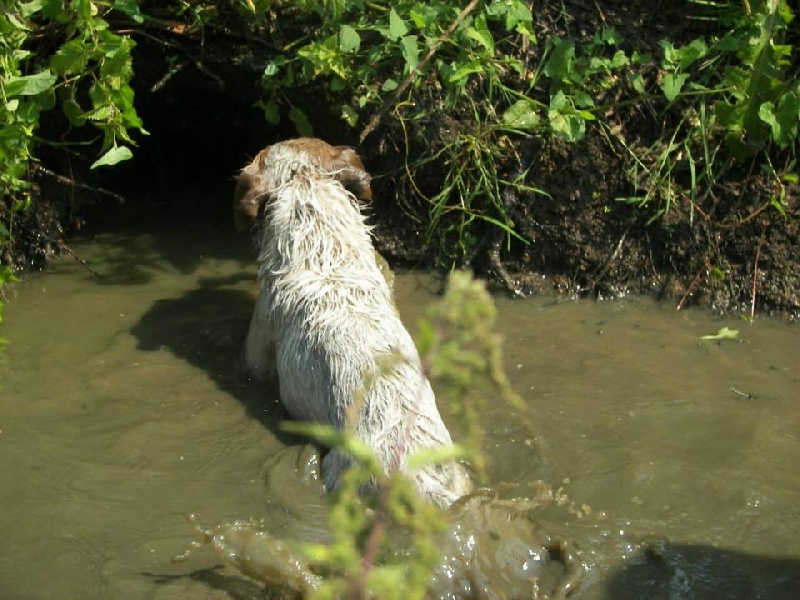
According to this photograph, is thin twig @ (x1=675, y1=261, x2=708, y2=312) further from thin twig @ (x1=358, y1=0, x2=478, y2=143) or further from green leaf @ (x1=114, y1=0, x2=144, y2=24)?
green leaf @ (x1=114, y1=0, x2=144, y2=24)

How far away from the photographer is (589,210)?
221 inches

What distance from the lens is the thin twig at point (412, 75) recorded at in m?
5.25

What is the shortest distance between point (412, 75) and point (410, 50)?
0.31 m

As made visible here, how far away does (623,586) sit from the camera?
11.3ft

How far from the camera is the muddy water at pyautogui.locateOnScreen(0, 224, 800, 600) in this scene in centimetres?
352

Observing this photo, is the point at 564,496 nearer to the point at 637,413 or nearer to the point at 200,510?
the point at 637,413

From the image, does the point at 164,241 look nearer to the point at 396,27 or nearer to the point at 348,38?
the point at 348,38

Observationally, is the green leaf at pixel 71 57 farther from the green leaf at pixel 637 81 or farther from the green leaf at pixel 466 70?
the green leaf at pixel 637 81

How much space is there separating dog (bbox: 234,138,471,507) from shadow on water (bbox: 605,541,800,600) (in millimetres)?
697

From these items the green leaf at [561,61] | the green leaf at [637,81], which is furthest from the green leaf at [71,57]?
the green leaf at [637,81]

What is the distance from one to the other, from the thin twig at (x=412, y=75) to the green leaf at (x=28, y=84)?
1611 mm

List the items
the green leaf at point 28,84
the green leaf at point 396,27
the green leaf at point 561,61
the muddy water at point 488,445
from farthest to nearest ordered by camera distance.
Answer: the green leaf at point 561,61
the green leaf at point 396,27
the green leaf at point 28,84
the muddy water at point 488,445

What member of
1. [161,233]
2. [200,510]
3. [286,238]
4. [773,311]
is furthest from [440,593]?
[161,233]

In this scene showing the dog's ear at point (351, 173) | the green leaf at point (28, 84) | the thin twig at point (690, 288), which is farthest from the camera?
the thin twig at point (690, 288)
